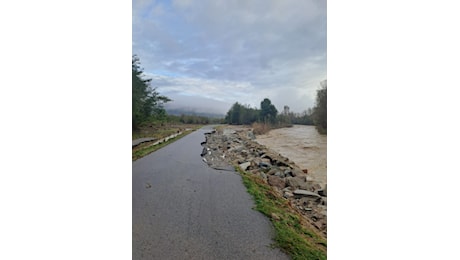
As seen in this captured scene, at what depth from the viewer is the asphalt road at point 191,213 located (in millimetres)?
1537

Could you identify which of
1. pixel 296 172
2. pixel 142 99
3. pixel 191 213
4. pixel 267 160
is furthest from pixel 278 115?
pixel 142 99

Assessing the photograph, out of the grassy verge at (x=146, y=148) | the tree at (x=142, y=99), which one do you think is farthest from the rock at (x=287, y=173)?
the tree at (x=142, y=99)

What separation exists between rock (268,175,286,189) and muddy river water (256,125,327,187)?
0.64 ft

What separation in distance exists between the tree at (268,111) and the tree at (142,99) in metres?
0.85

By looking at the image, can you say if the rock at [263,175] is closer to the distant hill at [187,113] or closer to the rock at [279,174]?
the rock at [279,174]

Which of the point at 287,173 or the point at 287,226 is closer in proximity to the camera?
the point at 287,226

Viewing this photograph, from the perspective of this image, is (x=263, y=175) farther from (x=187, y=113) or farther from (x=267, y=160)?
(x=187, y=113)

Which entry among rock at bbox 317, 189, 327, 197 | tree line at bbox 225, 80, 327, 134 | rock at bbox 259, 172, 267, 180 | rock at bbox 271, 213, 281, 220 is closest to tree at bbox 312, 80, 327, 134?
tree line at bbox 225, 80, 327, 134

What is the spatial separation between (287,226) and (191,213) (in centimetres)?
75

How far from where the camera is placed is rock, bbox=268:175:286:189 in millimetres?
1713

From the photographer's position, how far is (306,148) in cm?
172
